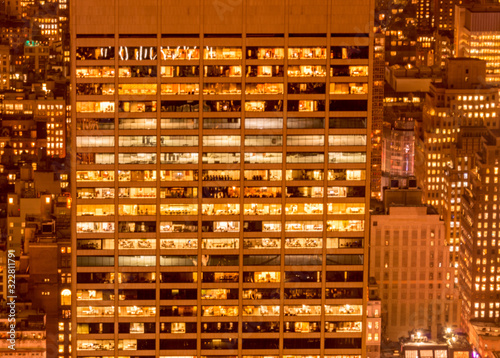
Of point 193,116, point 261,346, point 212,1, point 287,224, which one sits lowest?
point 261,346

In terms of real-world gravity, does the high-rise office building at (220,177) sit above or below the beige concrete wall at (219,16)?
below

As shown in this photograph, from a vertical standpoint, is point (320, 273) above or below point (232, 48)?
below

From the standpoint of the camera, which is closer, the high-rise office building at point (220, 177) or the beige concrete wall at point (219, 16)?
the beige concrete wall at point (219, 16)

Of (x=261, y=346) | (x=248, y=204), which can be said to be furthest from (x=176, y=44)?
(x=261, y=346)

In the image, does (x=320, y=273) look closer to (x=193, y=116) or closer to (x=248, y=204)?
(x=248, y=204)

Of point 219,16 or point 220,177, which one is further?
point 220,177

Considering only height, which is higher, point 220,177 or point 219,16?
point 219,16

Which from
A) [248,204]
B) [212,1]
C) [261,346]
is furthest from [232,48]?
[261,346]

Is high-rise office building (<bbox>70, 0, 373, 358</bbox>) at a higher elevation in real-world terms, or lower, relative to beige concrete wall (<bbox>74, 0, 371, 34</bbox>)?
lower
